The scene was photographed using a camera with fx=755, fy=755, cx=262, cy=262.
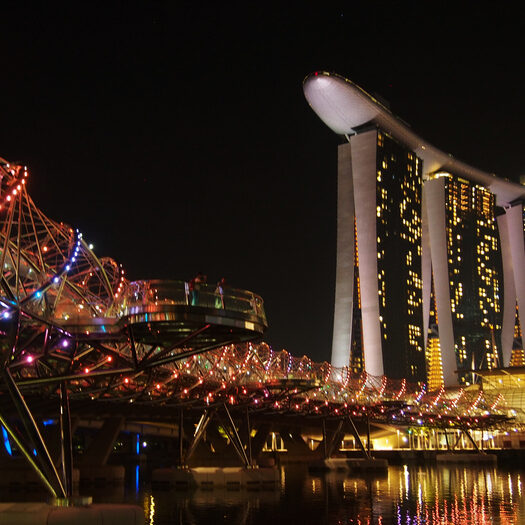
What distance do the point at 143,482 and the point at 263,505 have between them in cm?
2431

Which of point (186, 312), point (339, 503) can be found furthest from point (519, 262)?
point (186, 312)

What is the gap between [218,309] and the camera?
2206cm

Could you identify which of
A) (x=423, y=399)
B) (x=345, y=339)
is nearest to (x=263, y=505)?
(x=423, y=399)

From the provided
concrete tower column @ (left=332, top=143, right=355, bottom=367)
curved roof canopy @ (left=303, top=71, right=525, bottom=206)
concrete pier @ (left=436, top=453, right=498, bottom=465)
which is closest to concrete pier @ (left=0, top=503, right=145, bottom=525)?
concrete pier @ (left=436, top=453, right=498, bottom=465)

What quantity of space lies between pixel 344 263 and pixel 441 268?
109ft

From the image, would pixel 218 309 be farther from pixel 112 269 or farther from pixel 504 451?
pixel 504 451

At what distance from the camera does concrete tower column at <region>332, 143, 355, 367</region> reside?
150m

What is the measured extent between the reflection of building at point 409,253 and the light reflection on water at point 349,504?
9285 cm

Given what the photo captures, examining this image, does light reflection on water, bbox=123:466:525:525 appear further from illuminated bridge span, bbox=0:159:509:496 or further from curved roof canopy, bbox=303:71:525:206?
curved roof canopy, bbox=303:71:525:206

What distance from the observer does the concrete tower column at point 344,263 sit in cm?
15025

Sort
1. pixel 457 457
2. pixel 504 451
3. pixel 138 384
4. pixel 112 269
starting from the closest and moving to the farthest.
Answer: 1. pixel 112 269
2. pixel 138 384
3. pixel 457 457
4. pixel 504 451

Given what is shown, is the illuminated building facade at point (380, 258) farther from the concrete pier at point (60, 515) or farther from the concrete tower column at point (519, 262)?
the concrete pier at point (60, 515)

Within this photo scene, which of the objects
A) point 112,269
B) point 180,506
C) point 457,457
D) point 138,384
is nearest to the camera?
point 180,506

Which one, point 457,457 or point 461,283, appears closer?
point 457,457
